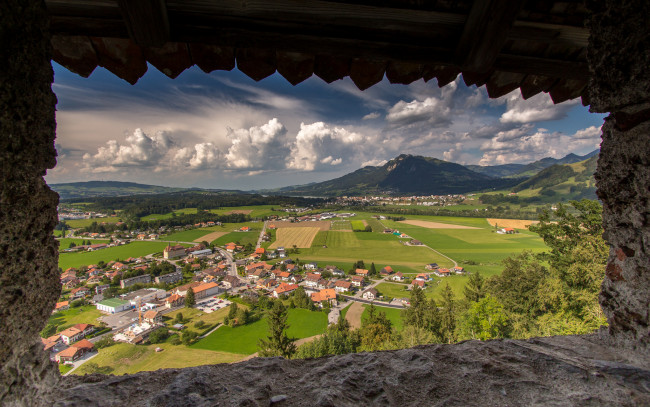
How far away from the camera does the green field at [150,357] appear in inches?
763

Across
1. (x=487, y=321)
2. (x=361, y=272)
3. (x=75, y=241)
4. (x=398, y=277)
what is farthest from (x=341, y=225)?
(x=75, y=241)

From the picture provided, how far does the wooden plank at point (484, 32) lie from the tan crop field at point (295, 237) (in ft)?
175

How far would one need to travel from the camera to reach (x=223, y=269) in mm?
41375

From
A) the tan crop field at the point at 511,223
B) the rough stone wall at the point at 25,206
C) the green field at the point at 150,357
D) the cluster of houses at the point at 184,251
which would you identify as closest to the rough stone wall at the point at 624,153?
the rough stone wall at the point at 25,206

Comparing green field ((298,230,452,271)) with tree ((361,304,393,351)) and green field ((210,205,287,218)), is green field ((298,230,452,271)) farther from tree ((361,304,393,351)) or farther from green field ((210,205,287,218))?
green field ((210,205,287,218))

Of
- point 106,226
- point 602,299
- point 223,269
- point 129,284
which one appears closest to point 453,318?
point 602,299

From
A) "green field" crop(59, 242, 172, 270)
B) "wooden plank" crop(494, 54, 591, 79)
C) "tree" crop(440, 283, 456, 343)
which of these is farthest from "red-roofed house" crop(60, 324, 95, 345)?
"wooden plank" crop(494, 54, 591, 79)

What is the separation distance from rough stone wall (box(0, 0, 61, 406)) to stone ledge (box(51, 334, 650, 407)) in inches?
11.8

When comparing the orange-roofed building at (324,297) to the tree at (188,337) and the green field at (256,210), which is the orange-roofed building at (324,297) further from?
the green field at (256,210)

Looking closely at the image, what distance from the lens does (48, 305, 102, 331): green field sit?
24297mm

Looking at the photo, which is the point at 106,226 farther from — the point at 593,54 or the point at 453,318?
the point at 593,54

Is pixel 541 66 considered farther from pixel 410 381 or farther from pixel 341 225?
pixel 341 225

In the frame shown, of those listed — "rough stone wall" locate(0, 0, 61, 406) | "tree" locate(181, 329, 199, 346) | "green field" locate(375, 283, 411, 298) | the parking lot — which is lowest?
the parking lot

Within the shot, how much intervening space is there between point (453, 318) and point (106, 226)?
68.4 metres
